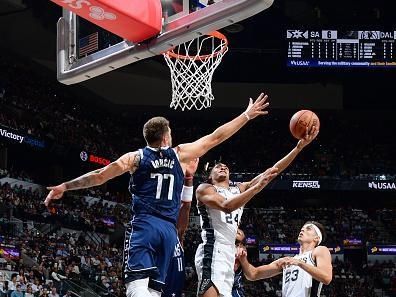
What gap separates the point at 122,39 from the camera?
5992 mm

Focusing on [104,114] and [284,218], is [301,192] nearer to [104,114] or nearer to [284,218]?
[284,218]

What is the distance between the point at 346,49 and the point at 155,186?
608 inches

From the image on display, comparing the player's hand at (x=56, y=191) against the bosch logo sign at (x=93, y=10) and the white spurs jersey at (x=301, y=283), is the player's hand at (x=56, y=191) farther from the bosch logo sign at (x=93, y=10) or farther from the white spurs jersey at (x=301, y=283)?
the white spurs jersey at (x=301, y=283)

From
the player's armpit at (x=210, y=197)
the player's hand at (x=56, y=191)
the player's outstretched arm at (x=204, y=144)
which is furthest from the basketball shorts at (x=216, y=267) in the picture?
the player's hand at (x=56, y=191)

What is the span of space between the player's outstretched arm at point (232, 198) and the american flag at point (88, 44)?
1.63 meters

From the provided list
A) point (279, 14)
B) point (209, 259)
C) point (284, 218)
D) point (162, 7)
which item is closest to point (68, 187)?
point (209, 259)

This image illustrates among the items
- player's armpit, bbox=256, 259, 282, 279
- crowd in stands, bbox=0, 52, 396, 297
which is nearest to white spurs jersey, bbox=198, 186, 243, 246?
player's armpit, bbox=256, 259, 282, 279

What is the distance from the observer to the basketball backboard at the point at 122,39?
5132 mm

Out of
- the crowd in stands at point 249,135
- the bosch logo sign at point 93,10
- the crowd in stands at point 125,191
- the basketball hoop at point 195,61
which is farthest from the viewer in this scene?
the crowd in stands at point 249,135

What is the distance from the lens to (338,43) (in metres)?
19.4

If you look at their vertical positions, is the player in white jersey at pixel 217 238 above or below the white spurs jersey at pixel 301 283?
above

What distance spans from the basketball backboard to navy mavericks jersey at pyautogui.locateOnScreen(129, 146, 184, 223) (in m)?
1.13

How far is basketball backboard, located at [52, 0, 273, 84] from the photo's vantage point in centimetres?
513

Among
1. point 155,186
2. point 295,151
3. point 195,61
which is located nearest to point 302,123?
point 295,151
